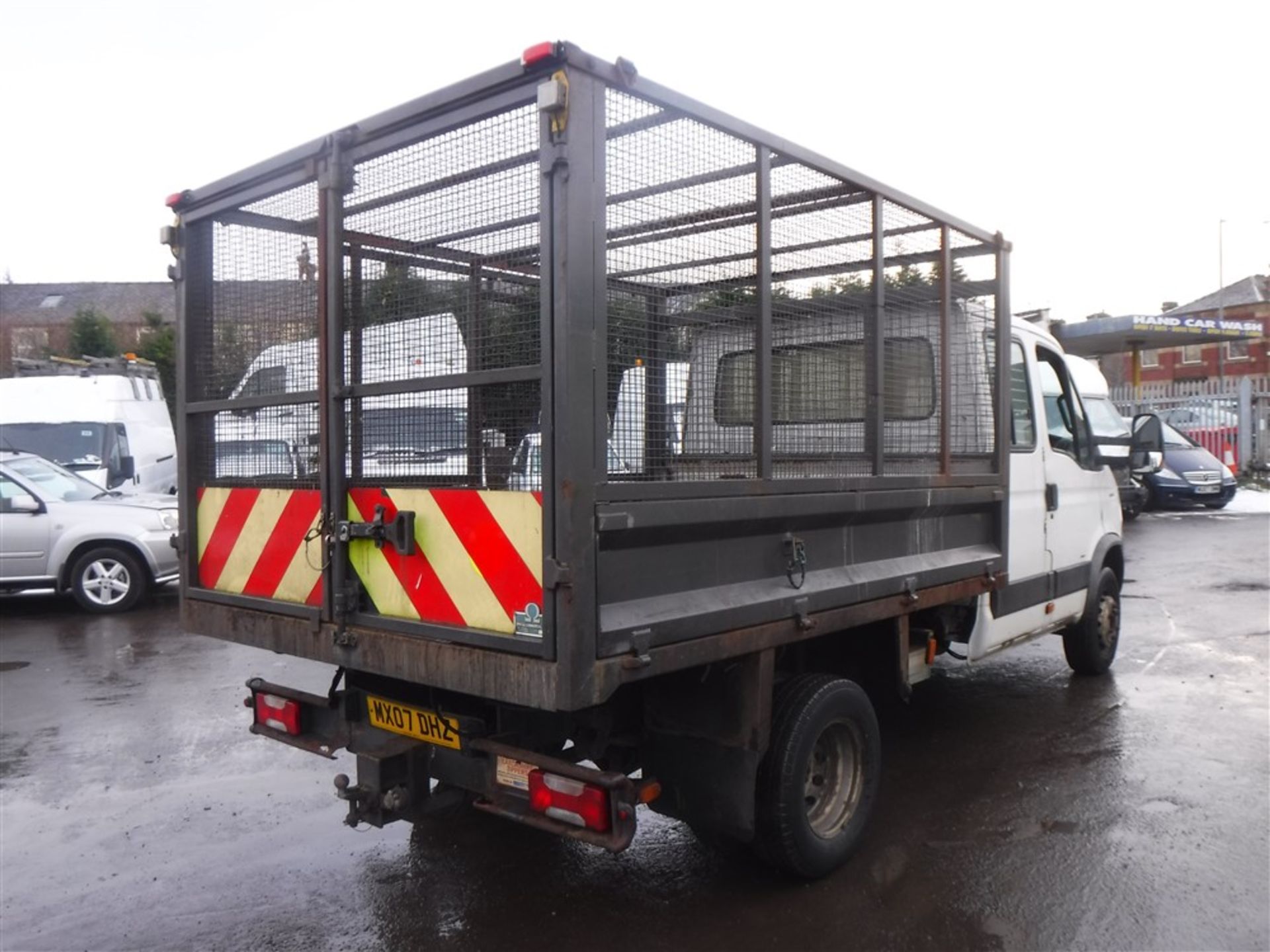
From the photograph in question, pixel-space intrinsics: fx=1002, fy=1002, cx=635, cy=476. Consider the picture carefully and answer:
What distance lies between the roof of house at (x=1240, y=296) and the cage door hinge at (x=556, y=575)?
5754cm

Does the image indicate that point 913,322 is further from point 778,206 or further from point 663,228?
point 663,228

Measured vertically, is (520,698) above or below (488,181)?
below

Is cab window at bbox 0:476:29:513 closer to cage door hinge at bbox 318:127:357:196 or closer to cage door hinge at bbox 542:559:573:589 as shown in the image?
cage door hinge at bbox 318:127:357:196

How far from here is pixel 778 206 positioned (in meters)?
3.75

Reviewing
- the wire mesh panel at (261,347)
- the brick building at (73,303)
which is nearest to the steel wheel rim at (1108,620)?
the wire mesh panel at (261,347)

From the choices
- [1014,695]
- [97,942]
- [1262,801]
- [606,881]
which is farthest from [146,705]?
[1262,801]

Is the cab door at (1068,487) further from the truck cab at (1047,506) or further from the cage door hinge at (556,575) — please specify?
the cage door hinge at (556,575)

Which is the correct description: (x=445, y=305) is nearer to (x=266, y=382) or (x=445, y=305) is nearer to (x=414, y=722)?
(x=266, y=382)

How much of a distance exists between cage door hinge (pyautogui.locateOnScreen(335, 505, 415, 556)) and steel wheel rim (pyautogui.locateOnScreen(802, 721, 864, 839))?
5.97 ft

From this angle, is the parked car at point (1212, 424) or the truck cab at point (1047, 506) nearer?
the truck cab at point (1047, 506)

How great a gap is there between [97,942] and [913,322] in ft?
13.5

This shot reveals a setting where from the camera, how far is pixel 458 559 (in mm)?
3223

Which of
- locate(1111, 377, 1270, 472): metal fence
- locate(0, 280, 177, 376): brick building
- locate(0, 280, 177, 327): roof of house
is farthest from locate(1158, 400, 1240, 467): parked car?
locate(0, 280, 177, 327): roof of house

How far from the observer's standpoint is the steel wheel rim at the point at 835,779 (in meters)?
4.04
